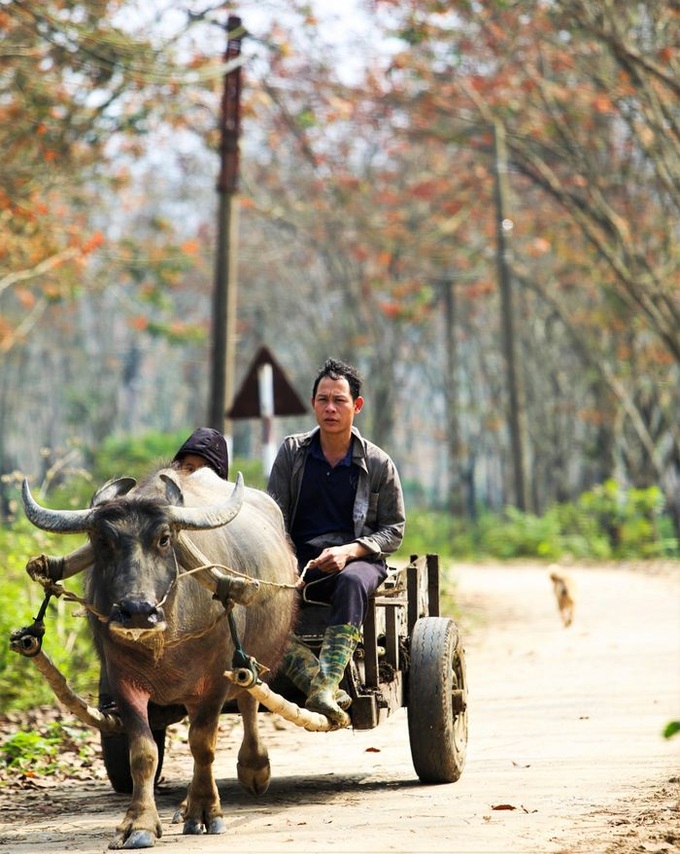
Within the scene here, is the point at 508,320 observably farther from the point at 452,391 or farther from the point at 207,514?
the point at 207,514

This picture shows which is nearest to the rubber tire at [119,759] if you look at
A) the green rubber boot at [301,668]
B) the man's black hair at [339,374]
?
the green rubber boot at [301,668]

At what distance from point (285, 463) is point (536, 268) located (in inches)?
1051

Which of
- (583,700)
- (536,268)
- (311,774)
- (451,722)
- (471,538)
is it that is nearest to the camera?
(451,722)

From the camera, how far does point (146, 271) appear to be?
25.0 metres

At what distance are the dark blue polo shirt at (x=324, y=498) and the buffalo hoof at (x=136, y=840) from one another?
2062 mm

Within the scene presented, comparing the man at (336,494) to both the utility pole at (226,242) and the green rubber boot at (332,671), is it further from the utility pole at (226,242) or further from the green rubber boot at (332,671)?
the utility pole at (226,242)

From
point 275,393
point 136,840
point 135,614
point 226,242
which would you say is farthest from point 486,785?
point 226,242

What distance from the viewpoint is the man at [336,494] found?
7430 millimetres

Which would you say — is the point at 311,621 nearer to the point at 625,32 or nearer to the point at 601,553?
the point at 625,32

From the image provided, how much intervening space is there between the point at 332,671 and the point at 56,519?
61.6 inches

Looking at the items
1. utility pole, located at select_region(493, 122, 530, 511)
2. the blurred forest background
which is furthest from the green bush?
utility pole, located at select_region(493, 122, 530, 511)

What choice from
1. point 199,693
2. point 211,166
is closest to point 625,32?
point 199,693

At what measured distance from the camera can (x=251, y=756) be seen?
7.32m

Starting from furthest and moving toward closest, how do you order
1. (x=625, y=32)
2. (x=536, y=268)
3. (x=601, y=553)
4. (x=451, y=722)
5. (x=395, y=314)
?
1. (x=536, y=268)
2. (x=395, y=314)
3. (x=601, y=553)
4. (x=625, y=32)
5. (x=451, y=722)
